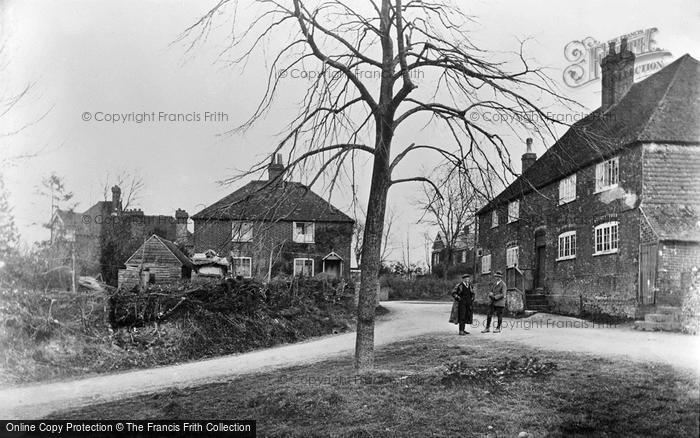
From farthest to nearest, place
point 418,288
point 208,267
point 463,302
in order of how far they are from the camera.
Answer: point 418,288
point 208,267
point 463,302

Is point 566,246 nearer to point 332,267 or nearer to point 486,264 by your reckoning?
point 486,264

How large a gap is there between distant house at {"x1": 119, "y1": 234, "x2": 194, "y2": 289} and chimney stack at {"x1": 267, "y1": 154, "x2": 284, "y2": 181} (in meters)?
6.28

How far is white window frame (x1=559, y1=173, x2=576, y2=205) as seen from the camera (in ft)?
53.3

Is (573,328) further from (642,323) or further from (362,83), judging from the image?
(362,83)

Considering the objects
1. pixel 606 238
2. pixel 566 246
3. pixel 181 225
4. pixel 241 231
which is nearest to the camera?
pixel 241 231

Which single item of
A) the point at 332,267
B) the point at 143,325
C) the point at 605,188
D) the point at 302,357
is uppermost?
the point at 605,188

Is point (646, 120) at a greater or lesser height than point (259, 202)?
greater

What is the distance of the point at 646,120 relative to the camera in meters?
13.6

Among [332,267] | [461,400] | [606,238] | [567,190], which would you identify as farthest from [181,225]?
[606,238]

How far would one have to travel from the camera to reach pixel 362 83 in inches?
355

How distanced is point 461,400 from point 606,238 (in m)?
9.52

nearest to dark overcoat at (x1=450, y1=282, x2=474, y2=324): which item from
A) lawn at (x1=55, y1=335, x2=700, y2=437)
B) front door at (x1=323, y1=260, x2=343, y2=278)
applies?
lawn at (x1=55, y1=335, x2=700, y2=437)

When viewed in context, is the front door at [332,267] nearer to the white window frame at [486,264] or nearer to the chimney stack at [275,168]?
the white window frame at [486,264]

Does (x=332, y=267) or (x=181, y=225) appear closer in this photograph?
(x=181, y=225)
